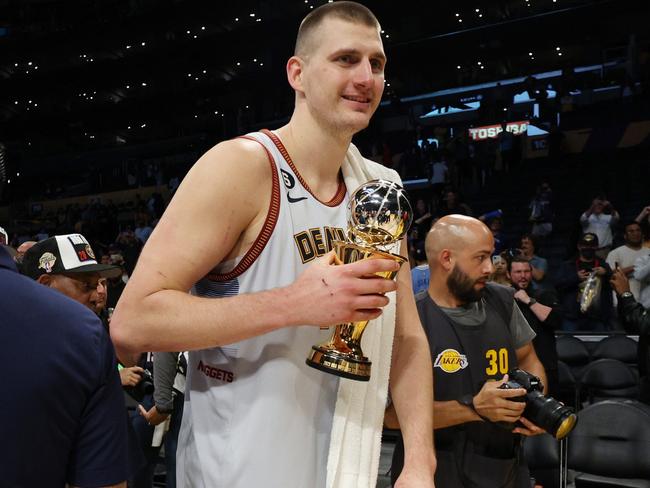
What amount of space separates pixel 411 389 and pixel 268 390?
0.40 m

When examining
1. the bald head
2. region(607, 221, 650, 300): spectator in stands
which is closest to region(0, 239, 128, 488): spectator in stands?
the bald head

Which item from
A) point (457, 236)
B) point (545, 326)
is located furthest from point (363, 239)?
point (545, 326)

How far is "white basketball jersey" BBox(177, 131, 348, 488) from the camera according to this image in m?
1.66

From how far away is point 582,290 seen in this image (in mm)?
7441

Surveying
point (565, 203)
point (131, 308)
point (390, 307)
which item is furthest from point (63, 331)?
point (565, 203)

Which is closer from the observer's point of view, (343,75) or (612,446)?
(343,75)

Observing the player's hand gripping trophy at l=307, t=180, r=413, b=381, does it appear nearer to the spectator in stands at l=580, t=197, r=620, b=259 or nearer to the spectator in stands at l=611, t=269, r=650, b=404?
the spectator in stands at l=611, t=269, r=650, b=404

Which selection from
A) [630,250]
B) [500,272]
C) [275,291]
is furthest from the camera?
[630,250]

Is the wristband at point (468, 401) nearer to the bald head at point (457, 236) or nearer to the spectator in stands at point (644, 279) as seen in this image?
the bald head at point (457, 236)

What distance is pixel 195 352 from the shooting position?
1.80 meters

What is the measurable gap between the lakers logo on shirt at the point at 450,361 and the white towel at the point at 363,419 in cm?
152

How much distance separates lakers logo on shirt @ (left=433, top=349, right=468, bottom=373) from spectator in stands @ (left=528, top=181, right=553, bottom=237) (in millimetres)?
9381

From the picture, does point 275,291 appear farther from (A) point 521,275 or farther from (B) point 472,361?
(A) point 521,275

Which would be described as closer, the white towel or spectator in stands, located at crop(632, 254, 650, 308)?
the white towel
